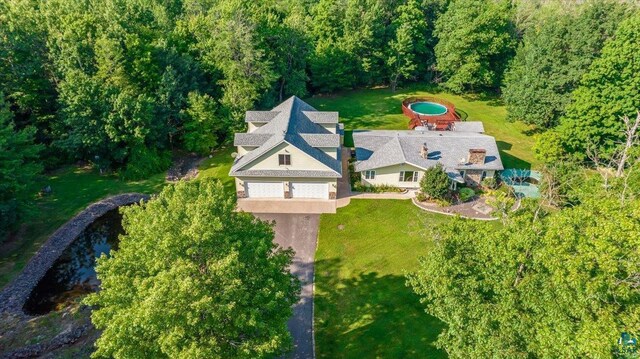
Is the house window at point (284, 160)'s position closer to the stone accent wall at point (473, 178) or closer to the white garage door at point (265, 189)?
the white garage door at point (265, 189)

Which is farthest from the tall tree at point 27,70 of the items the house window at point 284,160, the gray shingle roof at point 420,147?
the gray shingle roof at point 420,147

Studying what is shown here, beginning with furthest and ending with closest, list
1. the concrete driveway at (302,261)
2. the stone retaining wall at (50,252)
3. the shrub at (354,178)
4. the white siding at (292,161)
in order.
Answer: the shrub at (354,178) → the white siding at (292,161) → the stone retaining wall at (50,252) → the concrete driveway at (302,261)

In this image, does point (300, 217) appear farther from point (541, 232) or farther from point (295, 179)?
point (541, 232)

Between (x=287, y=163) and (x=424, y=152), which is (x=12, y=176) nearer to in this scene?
(x=287, y=163)

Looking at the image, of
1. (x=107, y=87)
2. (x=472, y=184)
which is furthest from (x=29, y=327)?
(x=472, y=184)

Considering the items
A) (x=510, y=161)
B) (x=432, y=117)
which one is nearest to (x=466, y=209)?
(x=510, y=161)

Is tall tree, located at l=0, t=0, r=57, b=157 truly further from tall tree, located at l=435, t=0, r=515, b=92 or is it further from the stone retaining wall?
tall tree, located at l=435, t=0, r=515, b=92
